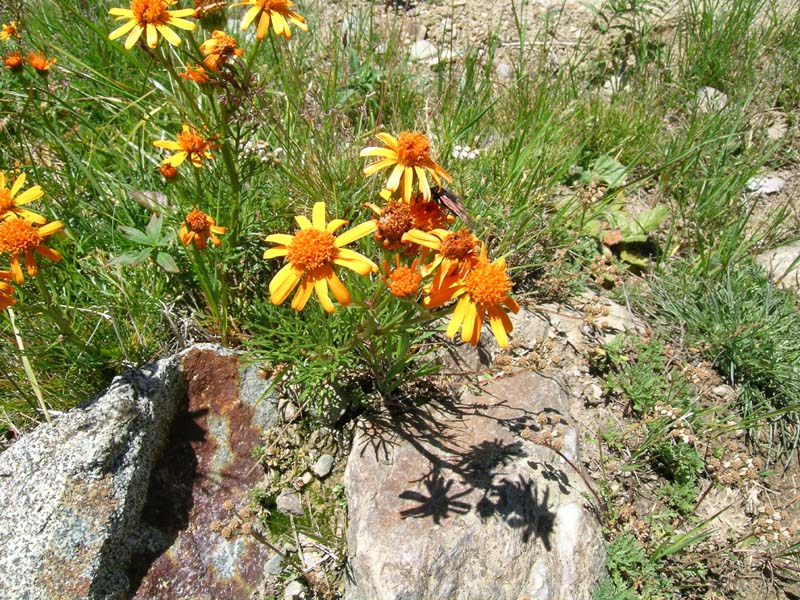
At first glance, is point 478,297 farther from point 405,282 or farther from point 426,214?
point 426,214

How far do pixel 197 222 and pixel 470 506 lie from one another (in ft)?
5.55

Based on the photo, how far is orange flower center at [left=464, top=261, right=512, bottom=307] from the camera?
1934 millimetres

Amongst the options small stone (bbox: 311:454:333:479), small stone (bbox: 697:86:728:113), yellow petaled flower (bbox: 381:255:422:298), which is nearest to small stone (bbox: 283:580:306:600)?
small stone (bbox: 311:454:333:479)

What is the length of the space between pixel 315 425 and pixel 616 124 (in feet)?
10.1

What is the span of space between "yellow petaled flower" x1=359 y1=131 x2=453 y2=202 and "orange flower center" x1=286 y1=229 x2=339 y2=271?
34 cm

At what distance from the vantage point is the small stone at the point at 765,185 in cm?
400

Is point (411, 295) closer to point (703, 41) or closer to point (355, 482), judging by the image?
point (355, 482)

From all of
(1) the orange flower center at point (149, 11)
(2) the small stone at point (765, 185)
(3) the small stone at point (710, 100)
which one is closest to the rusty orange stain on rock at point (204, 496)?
(1) the orange flower center at point (149, 11)

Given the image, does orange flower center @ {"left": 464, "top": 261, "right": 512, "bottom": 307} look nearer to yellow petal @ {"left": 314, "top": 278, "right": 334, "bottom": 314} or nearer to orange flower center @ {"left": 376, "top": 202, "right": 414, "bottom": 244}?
orange flower center @ {"left": 376, "top": 202, "right": 414, "bottom": 244}

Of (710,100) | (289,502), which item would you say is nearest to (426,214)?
(289,502)

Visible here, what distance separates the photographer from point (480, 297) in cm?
195

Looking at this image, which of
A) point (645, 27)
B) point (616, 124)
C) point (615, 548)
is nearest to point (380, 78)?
point (616, 124)

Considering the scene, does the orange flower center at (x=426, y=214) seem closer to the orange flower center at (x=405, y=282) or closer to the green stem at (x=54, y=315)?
the orange flower center at (x=405, y=282)

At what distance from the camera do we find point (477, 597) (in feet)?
7.32
